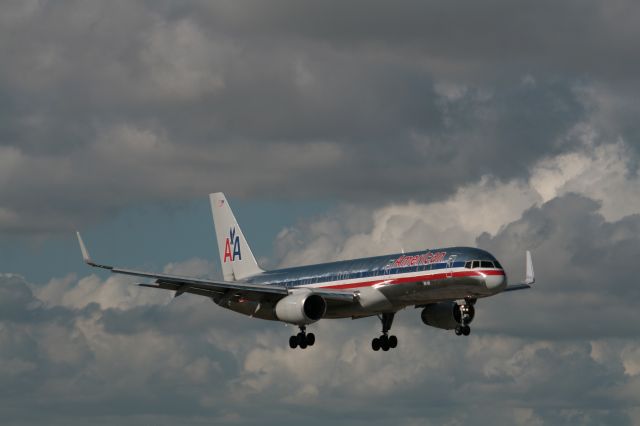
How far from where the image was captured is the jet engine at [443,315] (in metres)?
92.4

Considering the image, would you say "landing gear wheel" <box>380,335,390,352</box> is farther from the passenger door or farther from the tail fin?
the passenger door

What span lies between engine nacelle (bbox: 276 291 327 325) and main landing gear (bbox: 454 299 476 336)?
30.1 feet

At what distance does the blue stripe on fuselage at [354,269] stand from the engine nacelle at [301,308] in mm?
3201

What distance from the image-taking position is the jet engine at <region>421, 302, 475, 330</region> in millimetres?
92438

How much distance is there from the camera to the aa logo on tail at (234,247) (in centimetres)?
10619

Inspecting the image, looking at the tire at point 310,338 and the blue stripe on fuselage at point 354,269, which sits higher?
the blue stripe on fuselage at point 354,269

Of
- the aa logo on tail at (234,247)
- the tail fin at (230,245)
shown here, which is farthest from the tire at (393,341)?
the aa logo on tail at (234,247)

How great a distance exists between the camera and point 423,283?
84062 mm

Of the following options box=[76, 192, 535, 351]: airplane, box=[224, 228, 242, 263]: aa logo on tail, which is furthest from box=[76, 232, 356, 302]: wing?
box=[224, 228, 242, 263]: aa logo on tail

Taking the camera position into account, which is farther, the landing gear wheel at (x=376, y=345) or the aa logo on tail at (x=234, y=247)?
the aa logo on tail at (x=234, y=247)

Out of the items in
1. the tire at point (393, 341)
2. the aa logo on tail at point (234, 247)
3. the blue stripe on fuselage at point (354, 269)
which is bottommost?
the tire at point (393, 341)

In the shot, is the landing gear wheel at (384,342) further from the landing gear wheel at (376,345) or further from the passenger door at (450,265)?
the passenger door at (450,265)

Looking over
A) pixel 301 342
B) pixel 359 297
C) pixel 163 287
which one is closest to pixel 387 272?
pixel 359 297

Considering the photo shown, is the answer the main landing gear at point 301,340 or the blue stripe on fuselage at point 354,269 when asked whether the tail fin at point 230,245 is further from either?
the main landing gear at point 301,340
